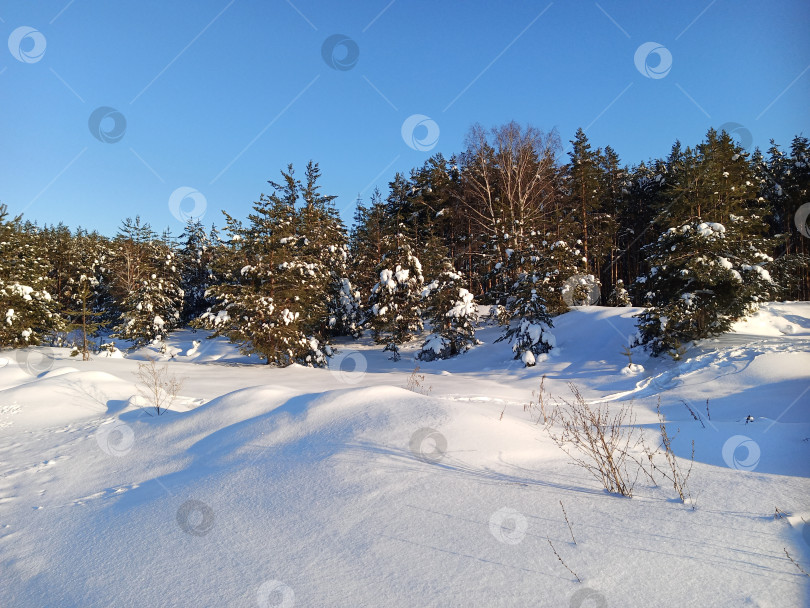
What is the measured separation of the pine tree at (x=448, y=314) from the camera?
18.4 metres

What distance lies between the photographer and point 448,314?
18.4 m

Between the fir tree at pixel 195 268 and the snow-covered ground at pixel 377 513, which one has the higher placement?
the fir tree at pixel 195 268

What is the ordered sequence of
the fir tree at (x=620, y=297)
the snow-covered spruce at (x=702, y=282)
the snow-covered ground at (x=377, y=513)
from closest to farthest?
the snow-covered ground at (x=377, y=513), the snow-covered spruce at (x=702, y=282), the fir tree at (x=620, y=297)

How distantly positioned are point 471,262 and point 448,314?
1323 centimetres

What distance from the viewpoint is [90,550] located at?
3.28 metres

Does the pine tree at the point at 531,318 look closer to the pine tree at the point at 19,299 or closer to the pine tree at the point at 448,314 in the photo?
the pine tree at the point at 448,314

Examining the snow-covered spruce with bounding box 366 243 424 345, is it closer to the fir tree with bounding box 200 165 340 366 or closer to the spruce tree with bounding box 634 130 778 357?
the fir tree with bounding box 200 165 340 366

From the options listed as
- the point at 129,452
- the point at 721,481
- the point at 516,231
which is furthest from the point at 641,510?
the point at 516,231

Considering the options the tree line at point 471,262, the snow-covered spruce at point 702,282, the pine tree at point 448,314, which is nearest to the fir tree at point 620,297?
the tree line at point 471,262

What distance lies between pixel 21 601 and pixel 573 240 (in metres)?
24.3

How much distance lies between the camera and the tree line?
13.0m

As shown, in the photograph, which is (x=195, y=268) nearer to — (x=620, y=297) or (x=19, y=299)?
(x=19, y=299)

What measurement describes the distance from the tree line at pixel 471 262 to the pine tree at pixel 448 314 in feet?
0.25

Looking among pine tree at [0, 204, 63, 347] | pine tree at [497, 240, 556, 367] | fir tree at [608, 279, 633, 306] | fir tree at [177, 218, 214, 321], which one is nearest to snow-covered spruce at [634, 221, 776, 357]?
pine tree at [497, 240, 556, 367]
